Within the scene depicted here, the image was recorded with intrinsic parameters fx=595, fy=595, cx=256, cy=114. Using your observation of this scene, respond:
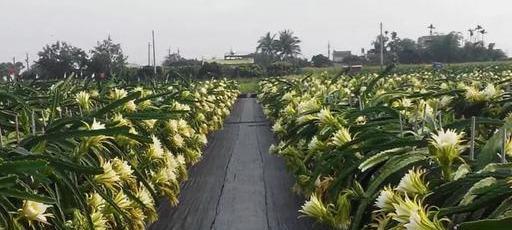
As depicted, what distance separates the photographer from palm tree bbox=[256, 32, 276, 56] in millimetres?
63906

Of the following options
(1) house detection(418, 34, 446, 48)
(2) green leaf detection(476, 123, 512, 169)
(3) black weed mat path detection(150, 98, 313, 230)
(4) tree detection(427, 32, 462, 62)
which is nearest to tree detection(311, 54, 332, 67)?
(4) tree detection(427, 32, 462, 62)

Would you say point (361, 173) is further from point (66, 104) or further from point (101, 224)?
point (66, 104)

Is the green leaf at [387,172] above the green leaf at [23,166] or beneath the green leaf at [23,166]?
beneath

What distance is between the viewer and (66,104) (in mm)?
2502

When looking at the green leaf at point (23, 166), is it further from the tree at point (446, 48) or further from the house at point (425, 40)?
the house at point (425, 40)

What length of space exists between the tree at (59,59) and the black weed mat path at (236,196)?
70.2ft

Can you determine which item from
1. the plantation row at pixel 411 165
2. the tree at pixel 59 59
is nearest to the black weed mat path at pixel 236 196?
the plantation row at pixel 411 165

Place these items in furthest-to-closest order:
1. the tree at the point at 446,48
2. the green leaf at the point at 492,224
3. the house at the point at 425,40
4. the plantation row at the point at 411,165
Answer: the house at the point at 425,40 → the tree at the point at 446,48 → the plantation row at the point at 411,165 → the green leaf at the point at 492,224

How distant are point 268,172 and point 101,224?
7.44 feet

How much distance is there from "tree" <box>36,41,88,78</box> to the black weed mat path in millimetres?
21392

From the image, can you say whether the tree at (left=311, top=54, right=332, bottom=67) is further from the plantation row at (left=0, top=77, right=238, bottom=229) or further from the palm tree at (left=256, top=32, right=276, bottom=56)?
the plantation row at (left=0, top=77, right=238, bottom=229)

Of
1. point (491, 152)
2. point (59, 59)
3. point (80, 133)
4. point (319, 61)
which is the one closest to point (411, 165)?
point (491, 152)

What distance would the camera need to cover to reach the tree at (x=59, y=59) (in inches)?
1105

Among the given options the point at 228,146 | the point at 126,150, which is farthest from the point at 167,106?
the point at 228,146
